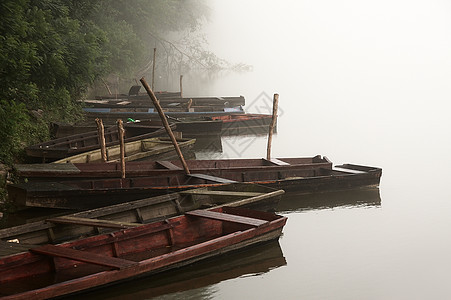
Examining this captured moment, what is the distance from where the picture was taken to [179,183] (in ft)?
45.9

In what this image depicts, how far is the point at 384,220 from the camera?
14070 mm

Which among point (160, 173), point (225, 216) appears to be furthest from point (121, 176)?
point (225, 216)

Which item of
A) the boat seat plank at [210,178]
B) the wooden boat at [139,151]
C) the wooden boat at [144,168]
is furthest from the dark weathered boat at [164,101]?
the boat seat plank at [210,178]

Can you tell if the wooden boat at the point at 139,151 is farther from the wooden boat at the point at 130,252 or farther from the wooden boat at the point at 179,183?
the wooden boat at the point at 130,252

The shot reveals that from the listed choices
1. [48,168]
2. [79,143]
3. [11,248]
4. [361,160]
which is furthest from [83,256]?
[361,160]

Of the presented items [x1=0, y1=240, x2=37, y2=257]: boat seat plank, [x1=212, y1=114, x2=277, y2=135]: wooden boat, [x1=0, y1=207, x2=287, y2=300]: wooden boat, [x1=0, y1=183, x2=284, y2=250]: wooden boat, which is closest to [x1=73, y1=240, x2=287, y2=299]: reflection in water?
[x1=0, y1=207, x2=287, y2=300]: wooden boat

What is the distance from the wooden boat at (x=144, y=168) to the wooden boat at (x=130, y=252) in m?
3.24

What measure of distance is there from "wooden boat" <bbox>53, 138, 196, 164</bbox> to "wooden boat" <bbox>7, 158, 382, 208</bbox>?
2.40 metres

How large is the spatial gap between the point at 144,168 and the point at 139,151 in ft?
11.0

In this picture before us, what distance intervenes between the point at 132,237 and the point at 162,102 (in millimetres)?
20812

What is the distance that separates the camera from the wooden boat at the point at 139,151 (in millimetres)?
15777

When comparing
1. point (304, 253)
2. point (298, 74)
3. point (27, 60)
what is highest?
point (298, 74)

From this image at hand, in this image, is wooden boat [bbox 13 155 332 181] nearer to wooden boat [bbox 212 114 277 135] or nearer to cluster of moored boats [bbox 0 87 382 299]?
cluster of moored boats [bbox 0 87 382 299]

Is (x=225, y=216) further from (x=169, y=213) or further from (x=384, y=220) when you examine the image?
(x=384, y=220)
